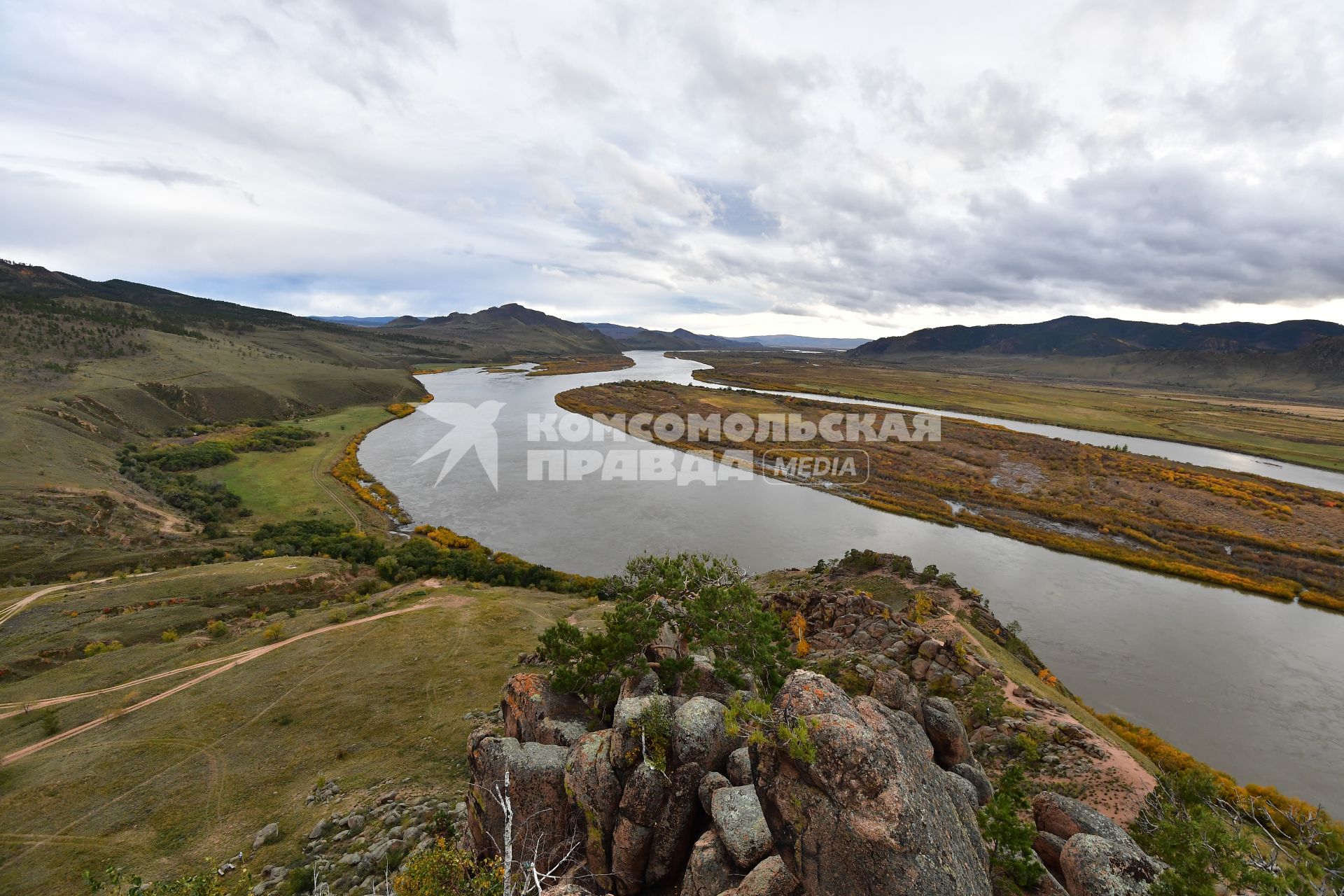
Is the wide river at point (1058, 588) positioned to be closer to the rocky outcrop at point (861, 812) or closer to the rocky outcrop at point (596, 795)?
the rocky outcrop at point (861, 812)

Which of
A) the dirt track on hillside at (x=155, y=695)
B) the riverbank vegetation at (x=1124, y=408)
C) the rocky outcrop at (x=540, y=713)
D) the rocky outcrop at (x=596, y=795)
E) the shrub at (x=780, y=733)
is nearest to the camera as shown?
the shrub at (x=780, y=733)

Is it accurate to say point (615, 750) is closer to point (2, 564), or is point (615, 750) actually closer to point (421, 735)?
point (421, 735)

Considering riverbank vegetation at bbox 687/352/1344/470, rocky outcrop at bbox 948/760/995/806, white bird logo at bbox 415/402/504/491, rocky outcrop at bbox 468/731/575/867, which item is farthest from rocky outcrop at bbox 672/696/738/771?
riverbank vegetation at bbox 687/352/1344/470

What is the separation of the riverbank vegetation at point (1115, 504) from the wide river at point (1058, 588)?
10.5 ft

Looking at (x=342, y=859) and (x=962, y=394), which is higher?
(x=962, y=394)

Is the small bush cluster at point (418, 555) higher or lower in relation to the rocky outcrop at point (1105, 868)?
lower

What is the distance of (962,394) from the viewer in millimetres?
140625

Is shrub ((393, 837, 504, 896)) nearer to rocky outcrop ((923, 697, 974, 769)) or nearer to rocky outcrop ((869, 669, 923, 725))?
rocky outcrop ((869, 669, 923, 725))

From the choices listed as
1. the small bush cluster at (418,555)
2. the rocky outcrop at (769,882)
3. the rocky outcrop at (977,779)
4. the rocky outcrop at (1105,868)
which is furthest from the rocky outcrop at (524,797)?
the small bush cluster at (418,555)

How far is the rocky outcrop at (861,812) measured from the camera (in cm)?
731

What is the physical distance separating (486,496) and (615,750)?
43381 mm

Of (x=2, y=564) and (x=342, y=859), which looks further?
(x=2, y=564)

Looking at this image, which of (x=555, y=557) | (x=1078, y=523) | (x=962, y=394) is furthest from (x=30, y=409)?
(x=962, y=394)

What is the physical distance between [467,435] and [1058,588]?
71555 millimetres
